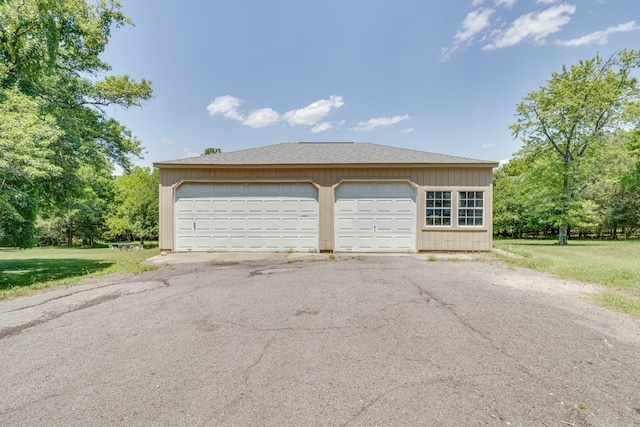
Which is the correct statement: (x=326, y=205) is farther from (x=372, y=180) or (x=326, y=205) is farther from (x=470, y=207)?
(x=470, y=207)

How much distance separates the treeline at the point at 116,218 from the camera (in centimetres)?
2175

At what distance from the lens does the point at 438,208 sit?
409 inches

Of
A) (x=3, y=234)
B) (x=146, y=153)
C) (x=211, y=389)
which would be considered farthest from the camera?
(x=146, y=153)

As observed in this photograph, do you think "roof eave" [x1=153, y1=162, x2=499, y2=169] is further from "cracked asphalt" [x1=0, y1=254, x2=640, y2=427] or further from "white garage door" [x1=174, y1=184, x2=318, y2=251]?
→ "cracked asphalt" [x1=0, y1=254, x2=640, y2=427]

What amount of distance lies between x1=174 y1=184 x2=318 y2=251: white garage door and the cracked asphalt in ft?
16.9

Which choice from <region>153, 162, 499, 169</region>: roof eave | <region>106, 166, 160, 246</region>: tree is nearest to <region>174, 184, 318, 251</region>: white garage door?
<region>153, 162, 499, 169</region>: roof eave

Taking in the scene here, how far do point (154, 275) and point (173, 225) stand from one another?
13.7 ft

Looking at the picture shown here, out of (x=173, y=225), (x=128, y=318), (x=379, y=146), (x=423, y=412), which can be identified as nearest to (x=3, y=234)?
(x=173, y=225)

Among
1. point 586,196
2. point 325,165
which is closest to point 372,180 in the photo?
point 325,165

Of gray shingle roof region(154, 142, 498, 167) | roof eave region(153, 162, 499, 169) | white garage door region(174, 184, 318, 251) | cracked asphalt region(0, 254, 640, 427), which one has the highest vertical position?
gray shingle roof region(154, 142, 498, 167)

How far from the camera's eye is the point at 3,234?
732cm

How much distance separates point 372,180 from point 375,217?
142 cm

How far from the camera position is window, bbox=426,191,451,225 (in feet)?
34.0

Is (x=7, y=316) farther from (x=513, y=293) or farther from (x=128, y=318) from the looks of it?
(x=513, y=293)
